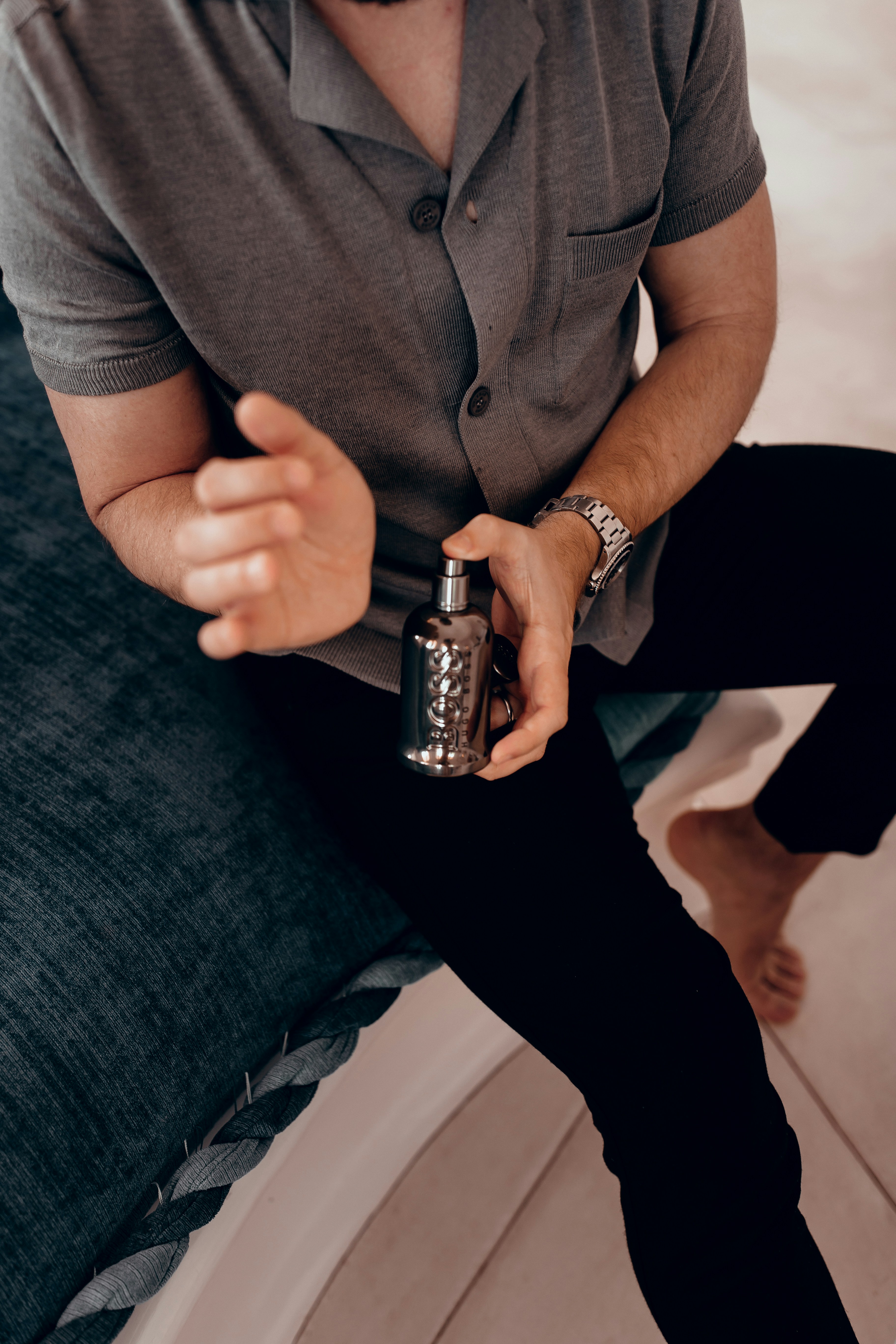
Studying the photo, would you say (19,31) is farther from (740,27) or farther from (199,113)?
(740,27)

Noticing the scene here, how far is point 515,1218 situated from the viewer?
3.68 ft

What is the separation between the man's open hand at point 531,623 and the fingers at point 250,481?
0.62ft

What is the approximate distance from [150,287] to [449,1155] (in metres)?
1.10

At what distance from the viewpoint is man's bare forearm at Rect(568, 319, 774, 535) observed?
0.85 metres

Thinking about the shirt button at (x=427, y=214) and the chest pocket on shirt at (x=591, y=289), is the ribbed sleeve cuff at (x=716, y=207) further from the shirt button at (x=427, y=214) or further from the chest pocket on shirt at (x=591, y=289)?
the shirt button at (x=427, y=214)

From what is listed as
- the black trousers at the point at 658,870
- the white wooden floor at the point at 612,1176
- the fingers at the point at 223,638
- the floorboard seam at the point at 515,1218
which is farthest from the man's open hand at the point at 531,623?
the white wooden floor at the point at 612,1176

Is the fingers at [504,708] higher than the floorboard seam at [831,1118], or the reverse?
the fingers at [504,708]

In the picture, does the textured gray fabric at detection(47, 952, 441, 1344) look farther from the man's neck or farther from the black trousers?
the man's neck

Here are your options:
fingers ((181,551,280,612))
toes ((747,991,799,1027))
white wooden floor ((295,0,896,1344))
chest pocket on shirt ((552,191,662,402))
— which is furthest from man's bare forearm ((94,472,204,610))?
toes ((747,991,799,1027))

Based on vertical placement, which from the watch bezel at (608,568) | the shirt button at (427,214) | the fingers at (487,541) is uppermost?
the shirt button at (427,214)

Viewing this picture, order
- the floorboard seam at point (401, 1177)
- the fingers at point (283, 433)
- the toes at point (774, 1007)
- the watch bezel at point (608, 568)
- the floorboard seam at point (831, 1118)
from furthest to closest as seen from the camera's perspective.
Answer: the toes at point (774, 1007)
the floorboard seam at point (831, 1118)
the floorboard seam at point (401, 1177)
the watch bezel at point (608, 568)
the fingers at point (283, 433)

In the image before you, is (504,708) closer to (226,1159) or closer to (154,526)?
(154,526)

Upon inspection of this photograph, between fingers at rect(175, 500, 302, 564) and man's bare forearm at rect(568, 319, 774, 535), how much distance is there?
43cm

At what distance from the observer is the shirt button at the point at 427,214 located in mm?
673
